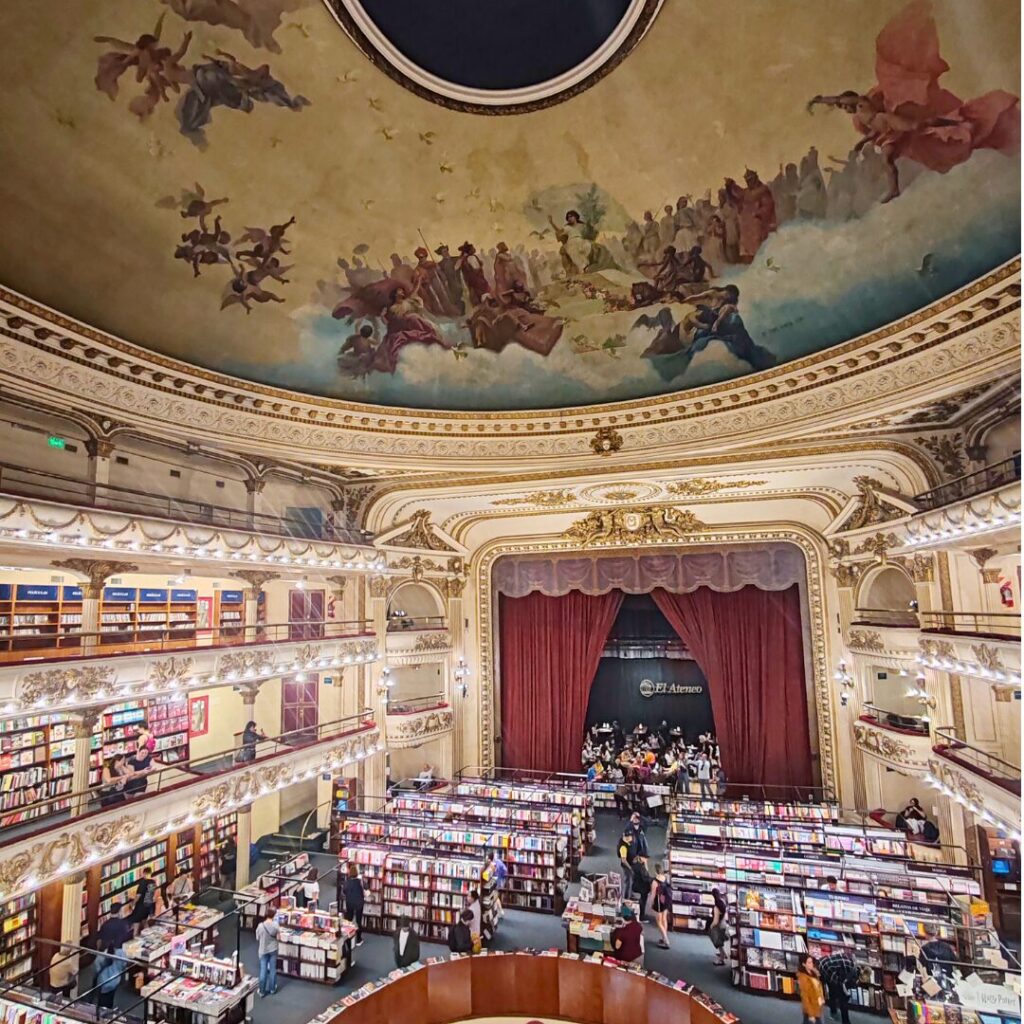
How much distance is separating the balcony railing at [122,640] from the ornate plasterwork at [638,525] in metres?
6.04

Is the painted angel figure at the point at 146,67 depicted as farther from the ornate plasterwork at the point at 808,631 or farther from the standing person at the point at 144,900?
the ornate plasterwork at the point at 808,631

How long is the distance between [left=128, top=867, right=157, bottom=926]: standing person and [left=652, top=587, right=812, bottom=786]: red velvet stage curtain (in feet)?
41.9

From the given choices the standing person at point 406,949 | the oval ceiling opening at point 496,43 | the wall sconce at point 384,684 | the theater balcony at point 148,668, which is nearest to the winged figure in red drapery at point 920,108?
the oval ceiling opening at point 496,43

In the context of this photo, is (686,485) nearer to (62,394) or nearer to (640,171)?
(640,171)

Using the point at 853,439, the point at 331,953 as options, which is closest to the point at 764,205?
the point at 853,439

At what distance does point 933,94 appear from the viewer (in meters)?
6.70

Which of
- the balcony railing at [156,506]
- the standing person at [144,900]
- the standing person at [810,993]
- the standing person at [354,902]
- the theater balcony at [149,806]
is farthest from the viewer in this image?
the standing person at [354,902]

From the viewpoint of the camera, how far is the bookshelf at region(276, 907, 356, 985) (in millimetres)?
8961

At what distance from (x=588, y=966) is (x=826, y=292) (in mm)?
9589

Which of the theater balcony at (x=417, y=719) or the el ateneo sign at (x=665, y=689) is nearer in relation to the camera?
the theater balcony at (x=417, y=719)

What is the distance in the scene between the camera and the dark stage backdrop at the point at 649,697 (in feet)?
60.9

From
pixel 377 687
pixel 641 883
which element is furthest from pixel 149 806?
pixel 641 883

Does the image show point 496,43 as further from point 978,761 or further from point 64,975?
point 64,975

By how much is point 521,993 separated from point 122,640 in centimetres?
870
